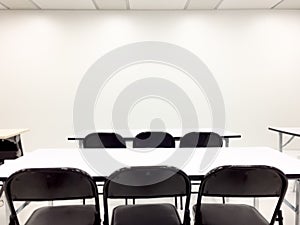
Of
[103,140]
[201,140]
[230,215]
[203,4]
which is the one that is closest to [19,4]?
[203,4]

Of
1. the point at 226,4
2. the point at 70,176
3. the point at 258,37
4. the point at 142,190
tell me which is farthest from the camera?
the point at 258,37

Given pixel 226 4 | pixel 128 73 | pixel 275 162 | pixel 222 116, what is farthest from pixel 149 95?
pixel 275 162

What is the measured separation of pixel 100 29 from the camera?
504 centimetres

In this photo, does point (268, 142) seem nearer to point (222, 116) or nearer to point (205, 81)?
point (222, 116)

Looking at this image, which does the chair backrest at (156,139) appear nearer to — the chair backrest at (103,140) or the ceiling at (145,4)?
the chair backrest at (103,140)

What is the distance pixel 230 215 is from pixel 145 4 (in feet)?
12.8

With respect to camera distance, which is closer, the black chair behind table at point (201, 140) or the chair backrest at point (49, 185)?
the chair backrest at point (49, 185)

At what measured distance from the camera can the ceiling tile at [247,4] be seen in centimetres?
461

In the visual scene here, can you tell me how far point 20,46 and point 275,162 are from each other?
466 cm

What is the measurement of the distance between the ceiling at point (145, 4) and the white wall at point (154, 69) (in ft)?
0.44

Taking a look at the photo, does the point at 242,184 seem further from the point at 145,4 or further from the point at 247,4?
the point at 247,4

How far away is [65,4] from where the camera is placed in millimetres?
4715

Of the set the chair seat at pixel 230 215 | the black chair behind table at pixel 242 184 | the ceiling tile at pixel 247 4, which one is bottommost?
the chair seat at pixel 230 215

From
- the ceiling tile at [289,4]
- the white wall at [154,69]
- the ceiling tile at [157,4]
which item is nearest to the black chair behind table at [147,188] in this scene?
the white wall at [154,69]
